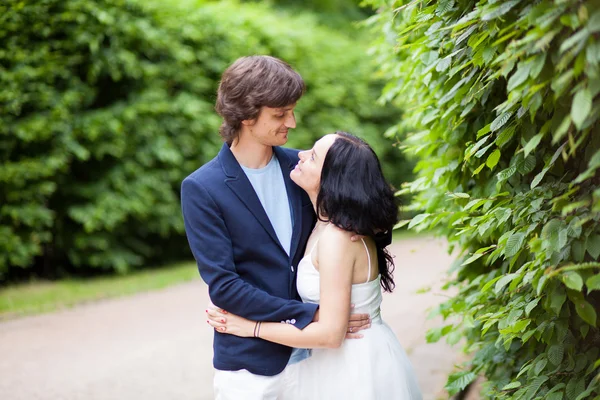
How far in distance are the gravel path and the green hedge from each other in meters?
1.32

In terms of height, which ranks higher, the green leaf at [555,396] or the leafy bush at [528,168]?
the leafy bush at [528,168]

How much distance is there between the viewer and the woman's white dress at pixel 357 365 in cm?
301

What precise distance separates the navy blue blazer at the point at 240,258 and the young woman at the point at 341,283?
0.19 feet

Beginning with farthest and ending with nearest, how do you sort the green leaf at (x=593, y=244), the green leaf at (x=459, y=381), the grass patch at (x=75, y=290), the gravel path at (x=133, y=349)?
the grass patch at (x=75, y=290) < the gravel path at (x=133, y=349) < the green leaf at (x=459, y=381) < the green leaf at (x=593, y=244)

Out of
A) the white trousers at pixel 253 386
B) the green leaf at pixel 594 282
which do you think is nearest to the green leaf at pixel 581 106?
the green leaf at pixel 594 282

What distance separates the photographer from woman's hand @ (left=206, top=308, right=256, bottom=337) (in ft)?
9.78

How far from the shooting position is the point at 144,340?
6984 mm

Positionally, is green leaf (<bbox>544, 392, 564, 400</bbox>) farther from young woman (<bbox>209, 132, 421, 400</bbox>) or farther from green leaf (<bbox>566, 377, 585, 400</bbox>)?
young woman (<bbox>209, 132, 421, 400</bbox>)

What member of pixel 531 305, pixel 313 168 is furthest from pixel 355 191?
pixel 531 305

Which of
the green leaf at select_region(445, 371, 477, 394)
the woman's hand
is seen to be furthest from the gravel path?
the woman's hand

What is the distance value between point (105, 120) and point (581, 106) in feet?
26.2

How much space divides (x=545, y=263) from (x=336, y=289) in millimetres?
849

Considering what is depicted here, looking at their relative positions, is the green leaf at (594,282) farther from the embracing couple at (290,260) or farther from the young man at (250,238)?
the young man at (250,238)

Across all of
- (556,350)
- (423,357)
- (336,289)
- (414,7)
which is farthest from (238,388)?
(423,357)
